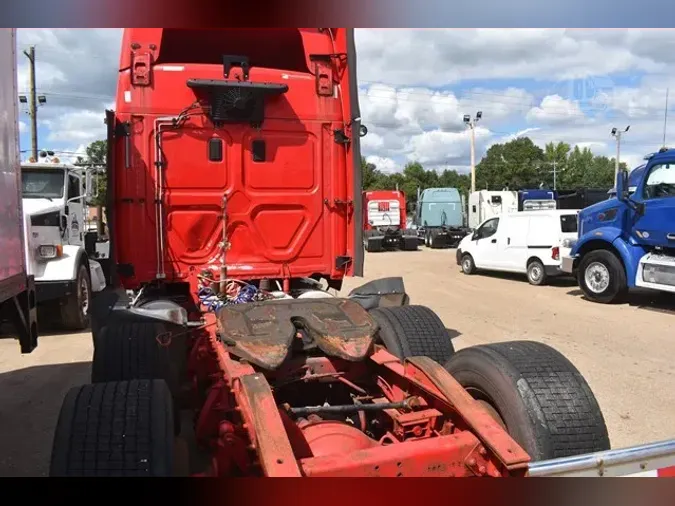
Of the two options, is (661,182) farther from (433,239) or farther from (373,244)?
(433,239)

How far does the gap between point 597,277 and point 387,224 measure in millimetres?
16207

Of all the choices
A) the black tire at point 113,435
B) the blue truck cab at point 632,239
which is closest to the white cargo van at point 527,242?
the blue truck cab at point 632,239

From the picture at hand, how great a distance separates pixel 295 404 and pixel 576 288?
11136 millimetres

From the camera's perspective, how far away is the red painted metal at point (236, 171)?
5320mm

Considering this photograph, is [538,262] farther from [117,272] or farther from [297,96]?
[117,272]

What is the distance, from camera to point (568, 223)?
13.8 metres

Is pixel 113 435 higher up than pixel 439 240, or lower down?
higher up

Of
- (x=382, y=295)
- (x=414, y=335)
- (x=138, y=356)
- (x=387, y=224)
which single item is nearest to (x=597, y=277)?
(x=382, y=295)

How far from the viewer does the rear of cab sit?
1373cm

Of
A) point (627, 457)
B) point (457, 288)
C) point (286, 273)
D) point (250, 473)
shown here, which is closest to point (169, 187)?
point (286, 273)

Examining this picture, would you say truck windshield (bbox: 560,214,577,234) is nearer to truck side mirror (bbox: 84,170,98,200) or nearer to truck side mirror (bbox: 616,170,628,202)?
truck side mirror (bbox: 616,170,628,202)

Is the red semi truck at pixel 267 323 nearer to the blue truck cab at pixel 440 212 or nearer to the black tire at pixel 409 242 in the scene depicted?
the black tire at pixel 409 242

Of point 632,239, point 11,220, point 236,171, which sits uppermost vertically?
point 236,171

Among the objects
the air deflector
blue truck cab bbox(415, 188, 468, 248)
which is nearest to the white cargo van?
the air deflector
